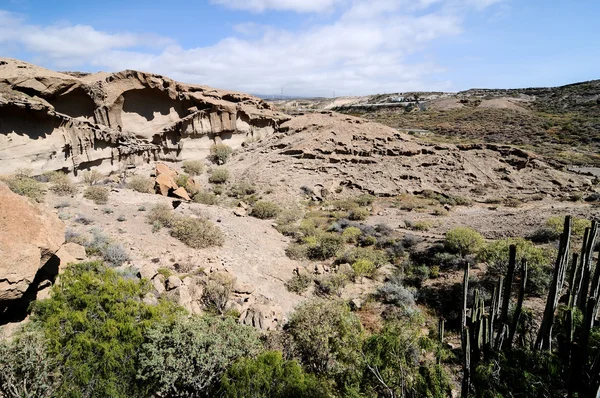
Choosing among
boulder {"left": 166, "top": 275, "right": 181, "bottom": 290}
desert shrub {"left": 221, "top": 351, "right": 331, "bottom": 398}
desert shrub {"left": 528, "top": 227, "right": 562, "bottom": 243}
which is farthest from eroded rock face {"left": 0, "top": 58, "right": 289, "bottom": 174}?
desert shrub {"left": 528, "top": 227, "right": 562, "bottom": 243}

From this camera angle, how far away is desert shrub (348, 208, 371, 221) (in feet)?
49.8

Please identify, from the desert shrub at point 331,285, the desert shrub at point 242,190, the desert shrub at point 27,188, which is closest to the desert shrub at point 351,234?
the desert shrub at point 331,285

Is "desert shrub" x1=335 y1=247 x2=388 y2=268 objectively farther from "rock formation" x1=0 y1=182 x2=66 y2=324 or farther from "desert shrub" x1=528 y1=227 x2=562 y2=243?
"rock formation" x1=0 y1=182 x2=66 y2=324

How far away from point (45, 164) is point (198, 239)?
9467mm

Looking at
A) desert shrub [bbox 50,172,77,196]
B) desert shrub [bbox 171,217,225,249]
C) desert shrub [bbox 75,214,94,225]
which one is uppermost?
desert shrub [bbox 50,172,77,196]

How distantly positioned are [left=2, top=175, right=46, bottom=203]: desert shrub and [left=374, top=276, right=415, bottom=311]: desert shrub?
11828 millimetres

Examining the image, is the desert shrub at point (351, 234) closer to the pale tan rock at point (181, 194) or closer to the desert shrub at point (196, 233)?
the desert shrub at point (196, 233)

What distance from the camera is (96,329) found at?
486 cm

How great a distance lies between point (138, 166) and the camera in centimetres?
1834

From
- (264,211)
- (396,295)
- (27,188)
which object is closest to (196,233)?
(264,211)

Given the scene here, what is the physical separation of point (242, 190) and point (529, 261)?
1336 cm

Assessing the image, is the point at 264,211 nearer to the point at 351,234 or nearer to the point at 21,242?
the point at 351,234

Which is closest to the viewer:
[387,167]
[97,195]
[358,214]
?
[97,195]

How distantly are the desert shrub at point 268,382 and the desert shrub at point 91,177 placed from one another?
47.8 feet
